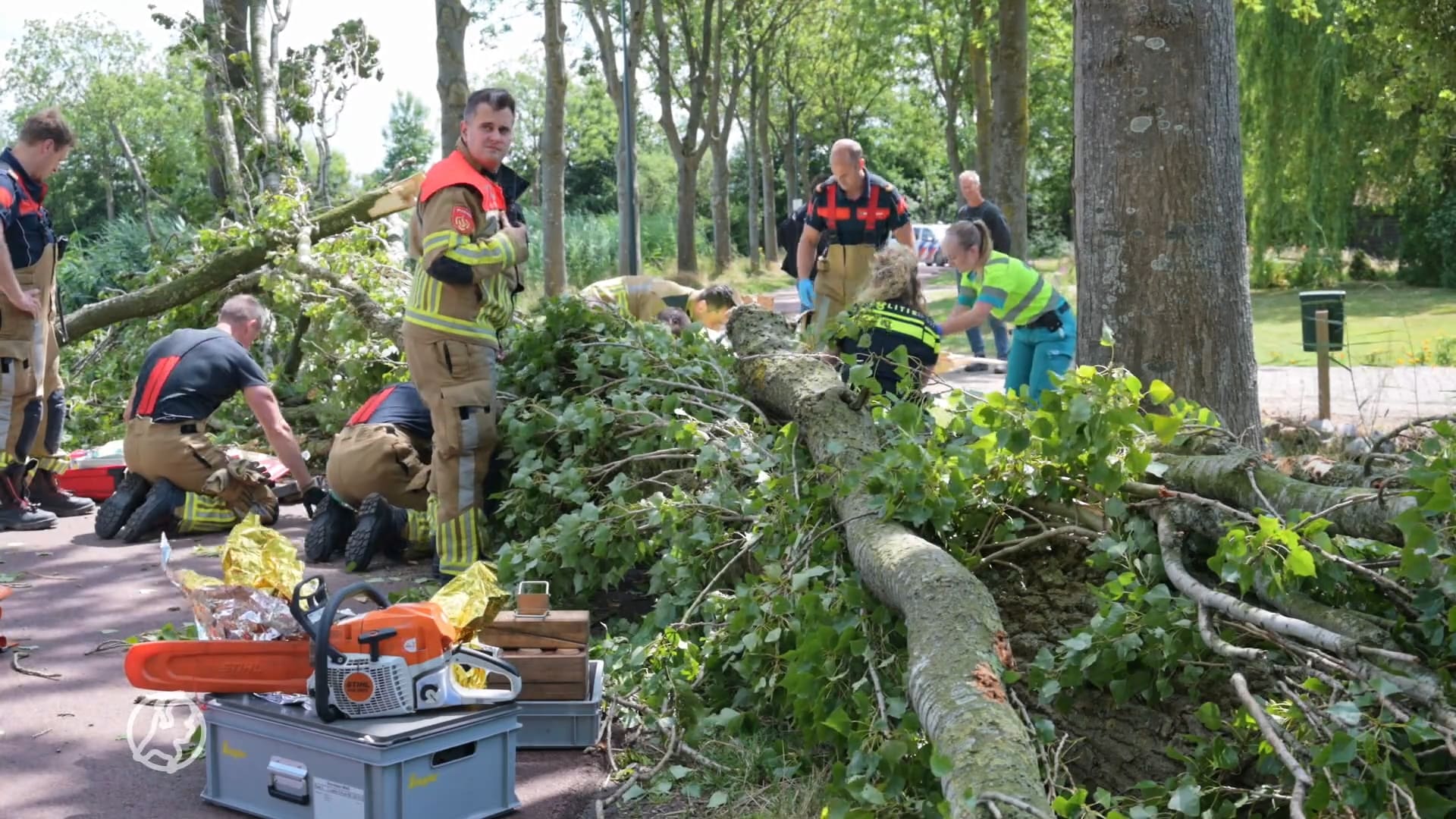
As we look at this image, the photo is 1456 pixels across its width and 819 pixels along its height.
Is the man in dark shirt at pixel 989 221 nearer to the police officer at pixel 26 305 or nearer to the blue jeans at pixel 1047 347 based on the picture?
the blue jeans at pixel 1047 347

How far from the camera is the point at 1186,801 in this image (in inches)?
118

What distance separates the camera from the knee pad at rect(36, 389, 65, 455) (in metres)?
8.91

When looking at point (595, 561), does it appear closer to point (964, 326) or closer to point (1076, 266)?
point (1076, 266)

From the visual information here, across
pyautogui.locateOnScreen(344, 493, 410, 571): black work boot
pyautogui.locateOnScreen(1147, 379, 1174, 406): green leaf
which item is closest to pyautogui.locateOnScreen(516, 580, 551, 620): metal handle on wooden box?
pyautogui.locateOnScreen(1147, 379, 1174, 406): green leaf

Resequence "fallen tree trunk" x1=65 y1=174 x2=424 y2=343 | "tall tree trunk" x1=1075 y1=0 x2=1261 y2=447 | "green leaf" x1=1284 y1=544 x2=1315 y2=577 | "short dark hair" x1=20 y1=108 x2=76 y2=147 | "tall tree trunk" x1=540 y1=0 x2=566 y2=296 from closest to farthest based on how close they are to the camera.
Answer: "green leaf" x1=1284 y1=544 x2=1315 y2=577 → "tall tree trunk" x1=1075 y1=0 x2=1261 y2=447 → "short dark hair" x1=20 y1=108 x2=76 y2=147 → "fallen tree trunk" x1=65 y1=174 x2=424 y2=343 → "tall tree trunk" x1=540 y1=0 x2=566 y2=296

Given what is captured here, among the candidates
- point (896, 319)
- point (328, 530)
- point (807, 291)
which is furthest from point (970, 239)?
point (328, 530)

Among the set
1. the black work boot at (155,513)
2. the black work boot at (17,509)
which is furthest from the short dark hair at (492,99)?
the black work boot at (17,509)

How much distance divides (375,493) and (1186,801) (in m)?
5.06

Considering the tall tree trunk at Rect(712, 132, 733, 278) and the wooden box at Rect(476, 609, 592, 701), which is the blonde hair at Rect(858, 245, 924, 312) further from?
the tall tree trunk at Rect(712, 132, 733, 278)

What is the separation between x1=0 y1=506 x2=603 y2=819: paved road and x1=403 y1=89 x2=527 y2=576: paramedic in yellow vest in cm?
52

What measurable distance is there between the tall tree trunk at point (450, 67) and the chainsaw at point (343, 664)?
31.6 feet

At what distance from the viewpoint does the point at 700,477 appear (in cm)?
587

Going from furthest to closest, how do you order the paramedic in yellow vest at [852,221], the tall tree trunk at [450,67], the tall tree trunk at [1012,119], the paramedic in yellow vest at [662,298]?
the tall tree trunk at [1012,119]
the tall tree trunk at [450,67]
the paramedic in yellow vest at [662,298]
the paramedic in yellow vest at [852,221]

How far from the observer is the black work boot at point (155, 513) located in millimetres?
7887
